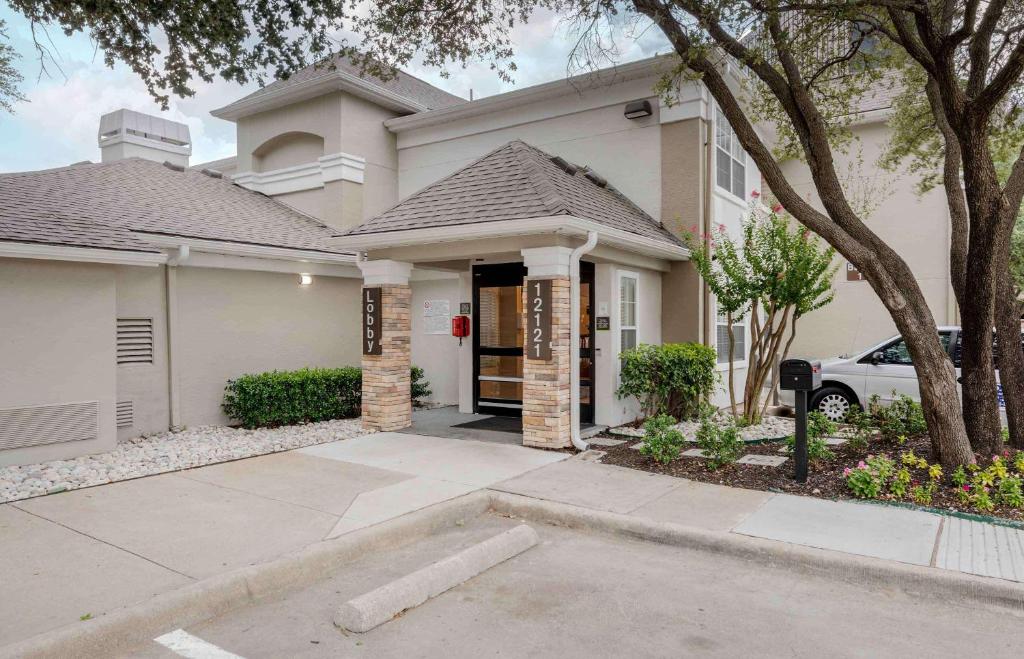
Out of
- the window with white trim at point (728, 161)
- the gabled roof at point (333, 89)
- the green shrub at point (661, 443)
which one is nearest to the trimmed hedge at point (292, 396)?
the green shrub at point (661, 443)

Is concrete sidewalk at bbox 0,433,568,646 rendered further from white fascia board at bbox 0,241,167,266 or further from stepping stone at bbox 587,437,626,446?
white fascia board at bbox 0,241,167,266

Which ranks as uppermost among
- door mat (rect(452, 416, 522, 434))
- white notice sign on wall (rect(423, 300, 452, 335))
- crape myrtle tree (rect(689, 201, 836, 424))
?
crape myrtle tree (rect(689, 201, 836, 424))

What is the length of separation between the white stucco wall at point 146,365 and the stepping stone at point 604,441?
19.1ft

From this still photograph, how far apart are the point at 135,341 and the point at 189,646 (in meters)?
6.53

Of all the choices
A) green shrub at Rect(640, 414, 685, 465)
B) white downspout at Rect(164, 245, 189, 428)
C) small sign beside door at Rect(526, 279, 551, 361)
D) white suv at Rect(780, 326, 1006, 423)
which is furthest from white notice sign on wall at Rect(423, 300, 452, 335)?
white suv at Rect(780, 326, 1006, 423)

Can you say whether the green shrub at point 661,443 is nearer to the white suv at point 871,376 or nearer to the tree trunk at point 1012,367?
the tree trunk at point 1012,367

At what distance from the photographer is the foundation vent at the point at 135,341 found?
29.5 feet

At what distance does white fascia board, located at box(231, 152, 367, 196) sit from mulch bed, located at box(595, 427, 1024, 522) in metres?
7.88

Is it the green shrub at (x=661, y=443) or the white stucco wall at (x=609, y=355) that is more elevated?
the white stucco wall at (x=609, y=355)

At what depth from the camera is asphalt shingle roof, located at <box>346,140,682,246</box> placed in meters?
8.64

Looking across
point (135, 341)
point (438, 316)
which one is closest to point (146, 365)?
point (135, 341)

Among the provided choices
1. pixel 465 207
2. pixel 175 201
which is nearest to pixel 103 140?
pixel 175 201

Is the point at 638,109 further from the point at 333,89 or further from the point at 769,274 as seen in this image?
the point at 333,89

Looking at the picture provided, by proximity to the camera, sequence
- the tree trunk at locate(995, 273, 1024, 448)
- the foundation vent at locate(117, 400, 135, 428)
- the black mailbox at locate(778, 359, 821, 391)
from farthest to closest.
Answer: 1. the foundation vent at locate(117, 400, 135, 428)
2. the tree trunk at locate(995, 273, 1024, 448)
3. the black mailbox at locate(778, 359, 821, 391)
